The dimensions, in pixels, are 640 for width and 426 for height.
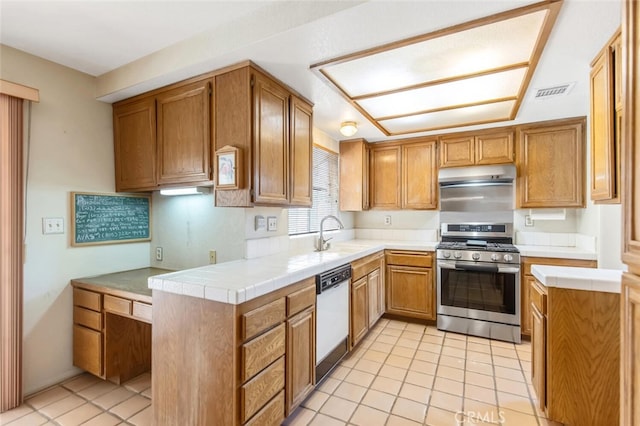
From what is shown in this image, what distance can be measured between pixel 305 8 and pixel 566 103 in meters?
2.53

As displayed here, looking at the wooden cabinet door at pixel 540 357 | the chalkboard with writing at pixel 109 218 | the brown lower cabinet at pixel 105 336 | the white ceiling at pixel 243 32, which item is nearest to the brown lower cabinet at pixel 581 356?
the wooden cabinet door at pixel 540 357

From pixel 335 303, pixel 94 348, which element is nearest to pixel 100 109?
pixel 94 348

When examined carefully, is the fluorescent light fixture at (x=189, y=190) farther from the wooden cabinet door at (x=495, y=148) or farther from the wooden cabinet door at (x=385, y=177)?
the wooden cabinet door at (x=495, y=148)

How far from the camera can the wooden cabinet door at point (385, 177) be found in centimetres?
400

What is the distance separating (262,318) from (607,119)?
237cm

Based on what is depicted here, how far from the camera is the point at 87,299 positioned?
89.2 inches

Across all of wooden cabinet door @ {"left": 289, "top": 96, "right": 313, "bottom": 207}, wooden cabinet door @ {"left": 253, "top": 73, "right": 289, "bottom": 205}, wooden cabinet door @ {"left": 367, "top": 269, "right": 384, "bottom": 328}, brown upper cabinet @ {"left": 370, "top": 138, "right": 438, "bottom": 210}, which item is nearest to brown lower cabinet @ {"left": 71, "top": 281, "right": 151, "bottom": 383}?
wooden cabinet door @ {"left": 253, "top": 73, "right": 289, "bottom": 205}

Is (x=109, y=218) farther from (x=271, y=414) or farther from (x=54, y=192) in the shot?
(x=271, y=414)

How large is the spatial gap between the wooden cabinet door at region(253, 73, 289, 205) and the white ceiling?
0.48ft

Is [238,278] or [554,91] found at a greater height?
[554,91]

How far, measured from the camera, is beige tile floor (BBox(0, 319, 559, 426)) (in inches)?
75.0

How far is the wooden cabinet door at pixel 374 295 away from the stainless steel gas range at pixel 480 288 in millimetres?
673

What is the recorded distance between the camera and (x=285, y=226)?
2.91 m

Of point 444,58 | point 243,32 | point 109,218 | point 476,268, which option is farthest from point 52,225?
point 476,268
